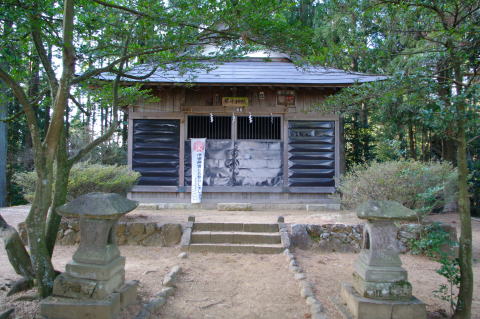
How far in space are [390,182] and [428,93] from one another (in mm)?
3642

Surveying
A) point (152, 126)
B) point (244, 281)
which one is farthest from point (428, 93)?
point (152, 126)

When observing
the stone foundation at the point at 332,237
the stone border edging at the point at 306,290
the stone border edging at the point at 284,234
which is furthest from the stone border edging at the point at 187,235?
the stone foundation at the point at 332,237

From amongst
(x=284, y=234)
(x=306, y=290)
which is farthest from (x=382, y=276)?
(x=284, y=234)

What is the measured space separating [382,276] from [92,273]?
3.18m

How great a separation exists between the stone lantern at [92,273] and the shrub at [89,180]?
3.98 m

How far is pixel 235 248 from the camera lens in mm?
6602

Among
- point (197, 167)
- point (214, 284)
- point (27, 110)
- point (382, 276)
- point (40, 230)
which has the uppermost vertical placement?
point (27, 110)

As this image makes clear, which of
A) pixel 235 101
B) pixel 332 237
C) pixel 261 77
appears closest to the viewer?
pixel 332 237

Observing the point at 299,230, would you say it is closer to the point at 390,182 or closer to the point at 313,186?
the point at 390,182

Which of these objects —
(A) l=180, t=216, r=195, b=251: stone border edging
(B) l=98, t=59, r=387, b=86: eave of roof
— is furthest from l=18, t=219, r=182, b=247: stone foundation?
(B) l=98, t=59, r=387, b=86: eave of roof

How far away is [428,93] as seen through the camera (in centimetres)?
382

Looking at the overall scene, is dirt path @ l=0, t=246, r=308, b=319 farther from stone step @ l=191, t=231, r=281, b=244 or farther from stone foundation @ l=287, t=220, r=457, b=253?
stone foundation @ l=287, t=220, r=457, b=253

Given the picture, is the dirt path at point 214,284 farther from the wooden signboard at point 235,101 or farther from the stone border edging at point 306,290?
the wooden signboard at point 235,101

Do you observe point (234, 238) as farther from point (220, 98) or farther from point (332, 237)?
point (220, 98)
